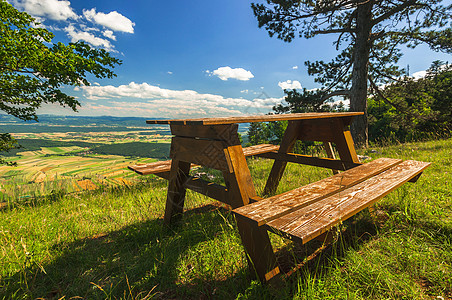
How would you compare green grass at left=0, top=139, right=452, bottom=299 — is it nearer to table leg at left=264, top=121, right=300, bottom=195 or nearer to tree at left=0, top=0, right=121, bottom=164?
table leg at left=264, top=121, right=300, bottom=195

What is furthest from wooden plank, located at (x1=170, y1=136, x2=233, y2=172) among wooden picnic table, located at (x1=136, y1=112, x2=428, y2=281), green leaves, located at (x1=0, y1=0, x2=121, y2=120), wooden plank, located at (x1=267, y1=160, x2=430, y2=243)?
green leaves, located at (x1=0, y1=0, x2=121, y2=120)

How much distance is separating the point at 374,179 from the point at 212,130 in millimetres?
1481

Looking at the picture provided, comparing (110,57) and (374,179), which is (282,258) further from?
(110,57)

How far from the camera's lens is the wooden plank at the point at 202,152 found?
59.6 inches

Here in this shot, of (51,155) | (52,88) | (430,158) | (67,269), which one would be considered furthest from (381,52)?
(51,155)

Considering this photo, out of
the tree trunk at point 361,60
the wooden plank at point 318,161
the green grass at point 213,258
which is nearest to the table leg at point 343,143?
the wooden plank at point 318,161

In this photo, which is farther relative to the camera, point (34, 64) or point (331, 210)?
point (34, 64)

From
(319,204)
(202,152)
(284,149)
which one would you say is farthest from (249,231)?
(284,149)

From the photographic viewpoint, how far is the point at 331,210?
3.87 feet

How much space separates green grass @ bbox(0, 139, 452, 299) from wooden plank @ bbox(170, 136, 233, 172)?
437mm

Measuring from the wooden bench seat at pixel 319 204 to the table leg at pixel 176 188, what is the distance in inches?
41.0

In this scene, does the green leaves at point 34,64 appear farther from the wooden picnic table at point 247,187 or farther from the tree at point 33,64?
the wooden picnic table at point 247,187

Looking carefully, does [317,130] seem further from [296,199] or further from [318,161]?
[296,199]

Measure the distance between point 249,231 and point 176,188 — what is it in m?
1.02
